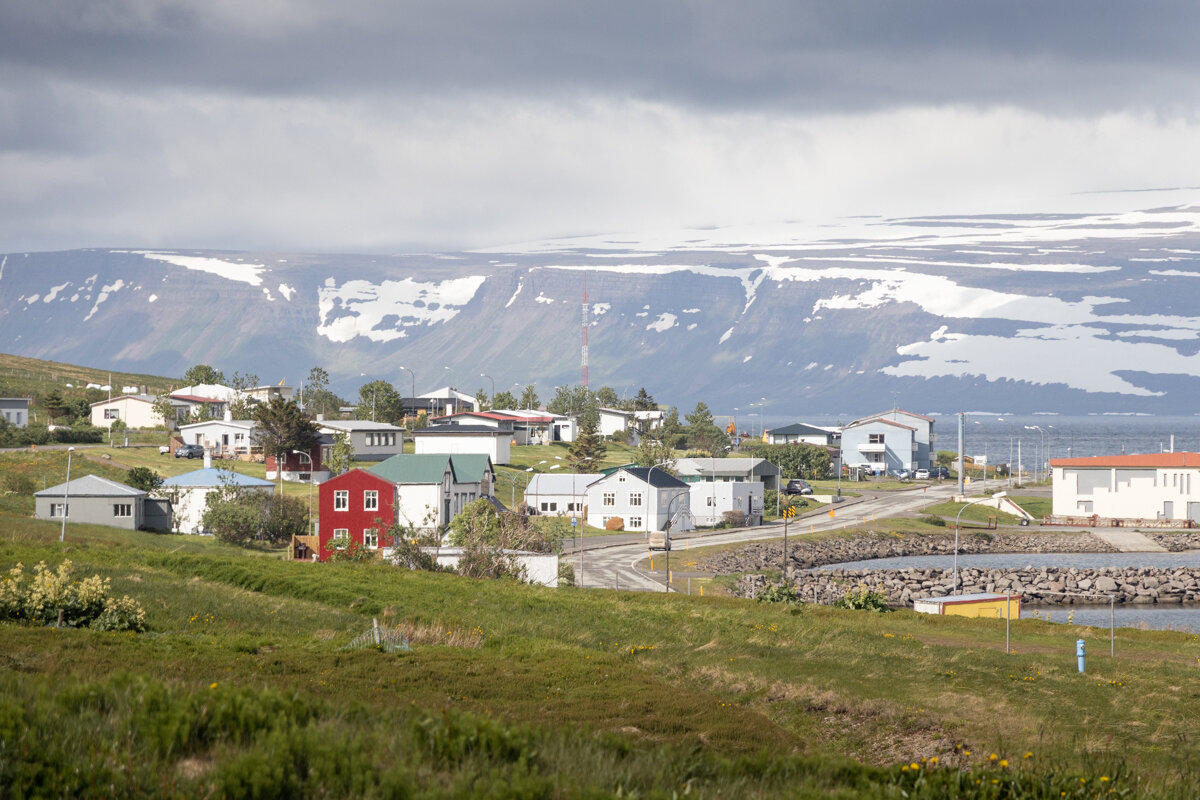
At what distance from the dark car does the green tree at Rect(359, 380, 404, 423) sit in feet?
160

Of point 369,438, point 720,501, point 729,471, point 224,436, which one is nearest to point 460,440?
point 369,438

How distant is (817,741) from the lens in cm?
2288

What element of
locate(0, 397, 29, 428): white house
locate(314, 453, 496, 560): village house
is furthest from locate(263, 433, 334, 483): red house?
locate(0, 397, 29, 428): white house

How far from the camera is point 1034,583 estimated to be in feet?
280

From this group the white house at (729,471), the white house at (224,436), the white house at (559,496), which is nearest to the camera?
the white house at (559,496)

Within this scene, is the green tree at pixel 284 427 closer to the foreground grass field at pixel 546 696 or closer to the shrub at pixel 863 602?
the foreground grass field at pixel 546 696

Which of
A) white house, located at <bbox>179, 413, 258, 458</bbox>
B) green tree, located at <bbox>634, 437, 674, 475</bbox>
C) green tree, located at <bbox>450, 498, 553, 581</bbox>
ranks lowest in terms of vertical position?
green tree, located at <bbox>450, 498, 553, 581</bbox>

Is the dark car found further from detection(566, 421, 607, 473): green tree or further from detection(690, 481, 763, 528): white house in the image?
detection(690, 481, 763, 528): white house

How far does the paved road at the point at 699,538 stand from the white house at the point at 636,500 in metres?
3.19

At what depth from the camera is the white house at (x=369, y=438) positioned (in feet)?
402

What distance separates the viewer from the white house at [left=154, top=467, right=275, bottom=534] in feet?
269

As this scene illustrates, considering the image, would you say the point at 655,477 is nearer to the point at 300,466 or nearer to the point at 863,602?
the point at 300,466

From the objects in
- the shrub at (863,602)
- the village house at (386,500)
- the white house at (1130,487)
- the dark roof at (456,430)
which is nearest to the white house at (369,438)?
the dark roof at (456,430)

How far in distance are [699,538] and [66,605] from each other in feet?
243
